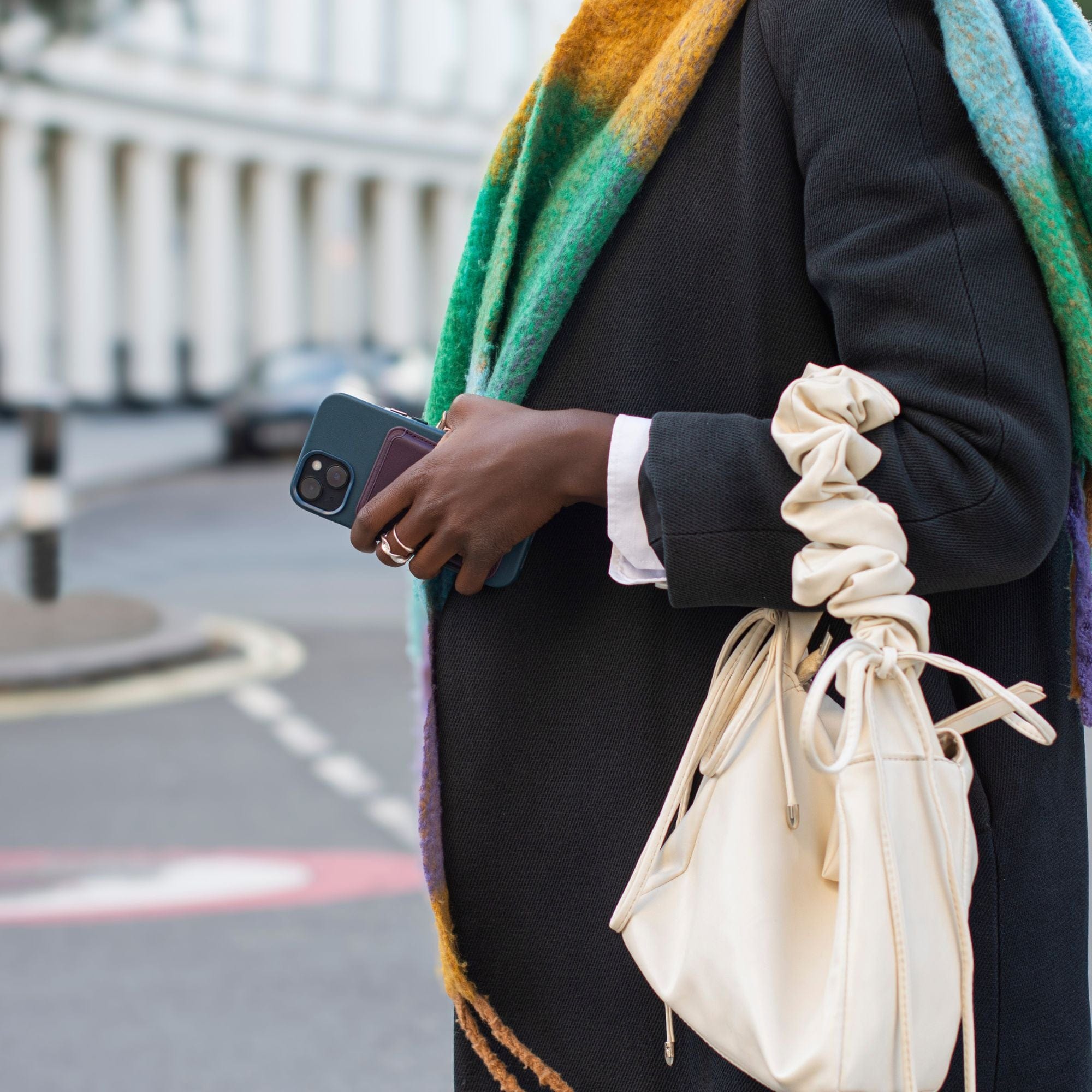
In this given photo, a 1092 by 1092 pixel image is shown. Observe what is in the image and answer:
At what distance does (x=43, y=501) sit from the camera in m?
8.55

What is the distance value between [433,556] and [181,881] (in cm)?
351

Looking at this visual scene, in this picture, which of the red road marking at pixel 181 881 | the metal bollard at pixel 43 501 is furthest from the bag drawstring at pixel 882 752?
the metal bollard at pixel 43 501

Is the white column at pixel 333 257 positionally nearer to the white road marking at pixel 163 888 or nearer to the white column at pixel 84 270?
the white column at pixel 84 270

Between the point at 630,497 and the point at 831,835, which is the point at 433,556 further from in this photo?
the point at 831,835

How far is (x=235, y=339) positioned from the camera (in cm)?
3244

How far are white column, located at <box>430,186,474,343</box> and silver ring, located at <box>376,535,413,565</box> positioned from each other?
3713 cm

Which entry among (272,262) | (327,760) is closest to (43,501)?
(327,760)

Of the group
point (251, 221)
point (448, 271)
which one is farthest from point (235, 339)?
point (448, 271)

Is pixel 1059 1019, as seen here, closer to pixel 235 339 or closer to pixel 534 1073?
pixel 534 1073

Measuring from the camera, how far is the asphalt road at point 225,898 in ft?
11.3

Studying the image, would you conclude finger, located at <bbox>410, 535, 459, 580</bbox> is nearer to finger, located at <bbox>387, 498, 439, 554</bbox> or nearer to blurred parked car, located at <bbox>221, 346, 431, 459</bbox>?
finger, located at <bbox>387, 498, 439, 554</bbox>

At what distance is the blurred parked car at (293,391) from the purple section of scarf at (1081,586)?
1769 centimetres

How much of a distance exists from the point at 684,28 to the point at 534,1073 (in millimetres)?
1007

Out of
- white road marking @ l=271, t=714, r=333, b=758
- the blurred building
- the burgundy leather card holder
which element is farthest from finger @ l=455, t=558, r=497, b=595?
the blurred building
